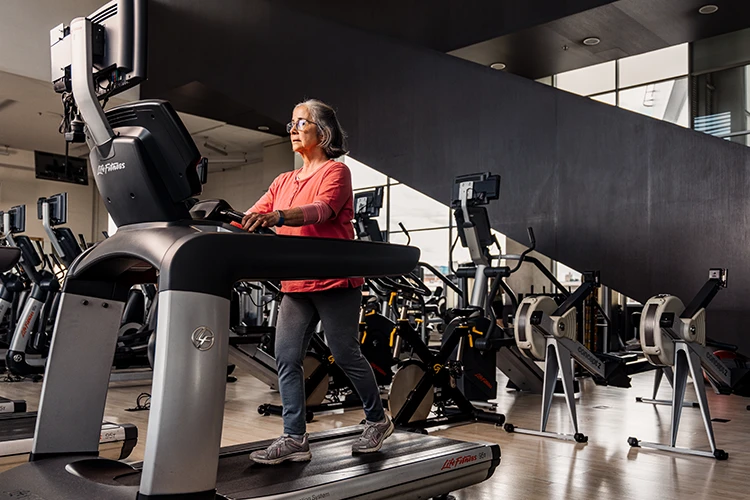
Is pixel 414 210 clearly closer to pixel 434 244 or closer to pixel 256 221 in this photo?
pixel 434 244

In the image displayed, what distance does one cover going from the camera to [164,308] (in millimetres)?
1661

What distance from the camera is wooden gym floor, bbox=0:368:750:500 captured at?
301cm

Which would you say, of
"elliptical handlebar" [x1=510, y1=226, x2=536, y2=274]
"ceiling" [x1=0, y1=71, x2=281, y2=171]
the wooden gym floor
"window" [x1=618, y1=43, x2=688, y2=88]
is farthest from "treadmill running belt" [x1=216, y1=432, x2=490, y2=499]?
"window" [x1=618, y1=43, x2=688, y2=88]

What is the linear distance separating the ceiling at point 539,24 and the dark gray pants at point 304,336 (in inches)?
263

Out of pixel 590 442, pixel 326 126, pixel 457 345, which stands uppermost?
pixel 326 126

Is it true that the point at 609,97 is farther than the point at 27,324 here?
Yes

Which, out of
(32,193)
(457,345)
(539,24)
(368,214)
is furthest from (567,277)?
(32,193)

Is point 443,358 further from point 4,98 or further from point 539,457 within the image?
point 4,98

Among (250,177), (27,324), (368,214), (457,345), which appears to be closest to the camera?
(457,345)

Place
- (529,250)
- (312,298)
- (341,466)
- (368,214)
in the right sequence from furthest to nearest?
(368,214), (529,250), (312,298), (341,466)

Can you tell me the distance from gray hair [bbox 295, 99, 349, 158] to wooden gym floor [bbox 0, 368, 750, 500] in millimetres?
1487

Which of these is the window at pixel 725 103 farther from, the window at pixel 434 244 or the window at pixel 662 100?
the window at pixel 434 244

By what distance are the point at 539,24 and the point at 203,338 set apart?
7843 millimetres

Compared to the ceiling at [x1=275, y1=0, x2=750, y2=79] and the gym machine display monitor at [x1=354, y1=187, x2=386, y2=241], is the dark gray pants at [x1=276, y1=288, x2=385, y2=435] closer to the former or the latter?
the gym machine display monitor at [x1=354, y1=187, x2=386, y2=241]
